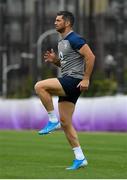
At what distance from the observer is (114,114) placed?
28.1m

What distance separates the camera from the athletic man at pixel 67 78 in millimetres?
10961

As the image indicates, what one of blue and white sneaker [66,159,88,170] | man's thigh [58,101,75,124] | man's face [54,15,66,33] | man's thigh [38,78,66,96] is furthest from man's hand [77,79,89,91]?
blue and white sneaker [66,159,88,170]

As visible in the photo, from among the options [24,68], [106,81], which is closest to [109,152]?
[106,81]

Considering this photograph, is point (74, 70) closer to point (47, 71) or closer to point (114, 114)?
point (114, 114)

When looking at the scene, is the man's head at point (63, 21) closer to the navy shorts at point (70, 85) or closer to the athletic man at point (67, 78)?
the athletic man at point (67, 78)

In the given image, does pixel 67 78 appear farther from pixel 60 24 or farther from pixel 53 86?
pixel 60 24

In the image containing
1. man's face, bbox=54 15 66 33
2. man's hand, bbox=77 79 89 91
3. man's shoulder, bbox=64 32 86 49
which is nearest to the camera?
man's hand, bbox=77 79 89 91

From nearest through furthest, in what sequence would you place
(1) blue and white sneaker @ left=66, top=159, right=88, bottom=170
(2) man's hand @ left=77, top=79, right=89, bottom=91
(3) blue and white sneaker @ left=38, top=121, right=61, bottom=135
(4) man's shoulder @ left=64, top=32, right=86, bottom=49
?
(2) man's hand @ left=77, top=79, right=89, bottom=91
(3) blue and white sneaker @ left=38, top=121, right=61, bottom=135
(4) man's shoulder @ left=64, top=32, right=86, bottom=49
(1) blue and white sneaker @ left=66, top=159, right=88, bottom=170

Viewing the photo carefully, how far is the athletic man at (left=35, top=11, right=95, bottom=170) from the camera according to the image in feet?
36.0

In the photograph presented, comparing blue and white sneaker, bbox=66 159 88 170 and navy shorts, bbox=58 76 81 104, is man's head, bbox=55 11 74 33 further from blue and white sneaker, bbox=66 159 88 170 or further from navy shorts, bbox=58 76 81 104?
blue and white sneaker, bbox=66 159 88 170

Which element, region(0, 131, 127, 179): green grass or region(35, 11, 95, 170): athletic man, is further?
region(35, 11, 95, 170): athletic man

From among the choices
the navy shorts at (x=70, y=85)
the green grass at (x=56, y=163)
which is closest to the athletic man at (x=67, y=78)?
the navy shorts at (x=70, y=85)

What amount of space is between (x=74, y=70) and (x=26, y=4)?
94.5 metres

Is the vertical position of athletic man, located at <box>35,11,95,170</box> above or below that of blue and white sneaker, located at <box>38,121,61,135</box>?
above
